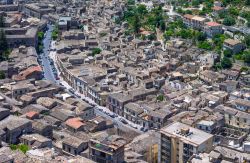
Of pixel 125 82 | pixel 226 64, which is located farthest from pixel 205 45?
pixel 125 82

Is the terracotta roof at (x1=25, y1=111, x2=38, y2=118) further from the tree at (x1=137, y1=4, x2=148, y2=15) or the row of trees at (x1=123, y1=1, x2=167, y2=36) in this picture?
the tree at (x1=137, y1=4, x2=148, y2=15)

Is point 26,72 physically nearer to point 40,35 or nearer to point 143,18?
point 40,35

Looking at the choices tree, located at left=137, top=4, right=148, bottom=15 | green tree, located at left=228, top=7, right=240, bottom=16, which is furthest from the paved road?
green tree, located at left=228, top=7, right=240, bottom=16

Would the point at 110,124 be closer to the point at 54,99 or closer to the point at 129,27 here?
the point at 54,99

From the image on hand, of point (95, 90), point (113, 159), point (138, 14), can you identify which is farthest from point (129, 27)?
point (113, 159)

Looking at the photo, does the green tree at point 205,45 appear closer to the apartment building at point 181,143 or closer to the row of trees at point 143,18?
the row of trees at point 143,18

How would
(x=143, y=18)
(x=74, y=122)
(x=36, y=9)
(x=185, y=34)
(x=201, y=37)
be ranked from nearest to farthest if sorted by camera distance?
(x=74, y=122), (x=201, y=37), (x=185, y=34), (x=143, y=18), (x=36, y=9)

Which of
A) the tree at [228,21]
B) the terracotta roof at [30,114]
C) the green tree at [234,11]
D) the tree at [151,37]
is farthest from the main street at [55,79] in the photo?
the green tree at [234,11]
